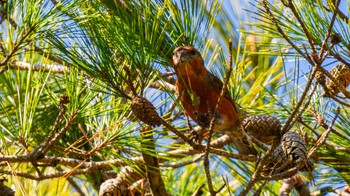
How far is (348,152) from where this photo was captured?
2.29m

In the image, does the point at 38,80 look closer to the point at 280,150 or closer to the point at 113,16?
the point at 113,16

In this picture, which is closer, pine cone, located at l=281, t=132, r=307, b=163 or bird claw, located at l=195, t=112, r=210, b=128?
pine cone, located at l=281, t=132, r=307, b=163

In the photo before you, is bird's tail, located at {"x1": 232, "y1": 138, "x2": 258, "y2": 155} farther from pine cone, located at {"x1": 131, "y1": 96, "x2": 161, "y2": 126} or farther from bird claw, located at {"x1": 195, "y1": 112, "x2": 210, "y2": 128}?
pine cone, located at {"x1": 131, "y1": 96, "x2": 161, "y2": 126}

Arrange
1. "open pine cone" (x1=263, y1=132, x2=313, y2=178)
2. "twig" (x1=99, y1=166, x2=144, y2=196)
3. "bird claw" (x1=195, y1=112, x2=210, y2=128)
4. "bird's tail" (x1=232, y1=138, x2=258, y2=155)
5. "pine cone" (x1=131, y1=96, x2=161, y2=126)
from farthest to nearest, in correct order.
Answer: "bird's tail" (x1=232, y1=138, x2=258, y2=155), "twig" (x1=99, y1=166, x2=144, y2=196), "bird claw" (x1=195, y1=112, x2=210, y2=128), "pine cone" (x1=131, y1=96, x2=161, y2=126), "open pine cone" (x1=263, y1=132, x2=313, y2=178)

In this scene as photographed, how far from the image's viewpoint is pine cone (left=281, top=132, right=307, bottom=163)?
5.77 ft

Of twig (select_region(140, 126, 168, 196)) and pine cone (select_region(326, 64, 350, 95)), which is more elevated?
pine cone (select_region(326, 64, 350, 95))

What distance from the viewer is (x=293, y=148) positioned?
5.80ft

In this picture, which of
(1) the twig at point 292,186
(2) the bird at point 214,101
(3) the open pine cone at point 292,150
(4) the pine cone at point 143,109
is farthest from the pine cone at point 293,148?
(1) the twig at point 292,186

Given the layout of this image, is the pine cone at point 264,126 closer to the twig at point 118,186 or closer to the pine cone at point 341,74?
the pine cone at point 341,74

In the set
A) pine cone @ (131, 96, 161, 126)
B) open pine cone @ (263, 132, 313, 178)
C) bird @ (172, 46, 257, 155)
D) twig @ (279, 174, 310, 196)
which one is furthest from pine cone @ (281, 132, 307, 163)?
twig @ (279, 174, 310, 196)

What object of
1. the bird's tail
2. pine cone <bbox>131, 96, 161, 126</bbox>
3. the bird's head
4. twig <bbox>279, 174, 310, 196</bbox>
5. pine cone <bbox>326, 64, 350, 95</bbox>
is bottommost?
twig <bbox>279, 174, 310, 196</bbox>

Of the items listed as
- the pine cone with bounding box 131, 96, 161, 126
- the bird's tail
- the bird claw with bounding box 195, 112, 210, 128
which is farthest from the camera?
the bird's tail

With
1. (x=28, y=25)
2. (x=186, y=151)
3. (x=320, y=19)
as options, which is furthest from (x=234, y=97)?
(x=28, y=25)

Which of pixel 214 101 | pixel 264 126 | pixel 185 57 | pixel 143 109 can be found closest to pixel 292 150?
pixel 264 126
